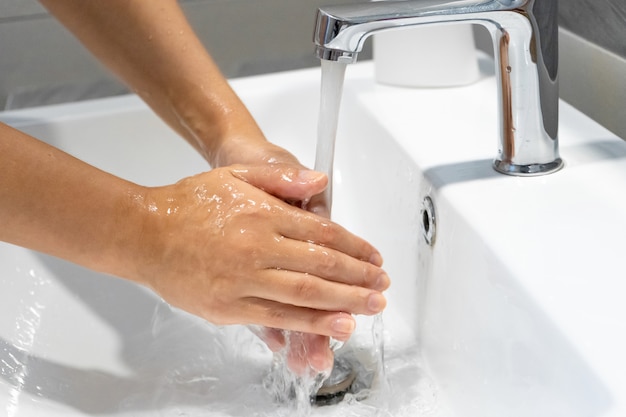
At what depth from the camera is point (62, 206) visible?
19.0 inches

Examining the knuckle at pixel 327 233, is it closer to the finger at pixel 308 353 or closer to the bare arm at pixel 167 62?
the finger at pixel 308 353

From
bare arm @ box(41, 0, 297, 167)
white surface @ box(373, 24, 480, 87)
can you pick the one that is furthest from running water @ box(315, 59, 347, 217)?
white surface @ box(373, 24, 480, 87)

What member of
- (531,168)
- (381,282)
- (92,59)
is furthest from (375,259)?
(92,59)

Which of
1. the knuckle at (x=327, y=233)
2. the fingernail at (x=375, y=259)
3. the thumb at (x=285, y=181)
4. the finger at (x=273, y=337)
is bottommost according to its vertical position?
the finger at (x=273, y=337)

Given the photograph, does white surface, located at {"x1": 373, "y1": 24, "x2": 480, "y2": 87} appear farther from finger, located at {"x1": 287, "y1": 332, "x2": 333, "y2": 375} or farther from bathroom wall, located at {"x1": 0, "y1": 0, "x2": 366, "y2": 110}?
finger, located at {"x1": 287, "y1": 332, "x2": 333, "y2": 375}

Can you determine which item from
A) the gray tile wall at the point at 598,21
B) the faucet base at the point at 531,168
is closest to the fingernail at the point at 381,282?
the faucet base at the point at 531,168

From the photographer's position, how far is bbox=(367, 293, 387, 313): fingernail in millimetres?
499

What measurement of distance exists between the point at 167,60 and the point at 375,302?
30 cm

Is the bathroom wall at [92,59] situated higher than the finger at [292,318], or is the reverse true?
the bathroom wall at [92,59]

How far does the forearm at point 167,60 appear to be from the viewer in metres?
0.67

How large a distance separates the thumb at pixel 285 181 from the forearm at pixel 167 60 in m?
0.13

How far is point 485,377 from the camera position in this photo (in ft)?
1.68

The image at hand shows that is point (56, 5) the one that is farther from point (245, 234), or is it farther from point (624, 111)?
point (624, 111)


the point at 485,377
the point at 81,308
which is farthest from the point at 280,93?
the point at 485,377
